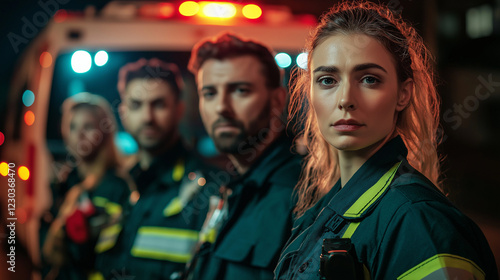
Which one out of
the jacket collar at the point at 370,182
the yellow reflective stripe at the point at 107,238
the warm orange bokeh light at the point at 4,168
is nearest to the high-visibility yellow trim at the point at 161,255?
the yellow reflective stripe at the point at 107,238

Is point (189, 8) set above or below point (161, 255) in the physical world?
above

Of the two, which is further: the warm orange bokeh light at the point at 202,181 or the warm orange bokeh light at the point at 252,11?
the warm orange bokeh light at the point at 252,11

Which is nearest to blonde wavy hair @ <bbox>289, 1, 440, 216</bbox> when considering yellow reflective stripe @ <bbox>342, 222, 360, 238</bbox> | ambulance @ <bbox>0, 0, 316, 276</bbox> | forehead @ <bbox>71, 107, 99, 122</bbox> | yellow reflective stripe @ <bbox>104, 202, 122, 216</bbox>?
yellow reflective stripe @ <bbox>342, 222, 360, 238</bbox>

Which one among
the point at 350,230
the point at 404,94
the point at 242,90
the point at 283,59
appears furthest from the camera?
the point at 283,59

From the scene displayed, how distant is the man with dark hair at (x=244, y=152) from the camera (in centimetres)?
208

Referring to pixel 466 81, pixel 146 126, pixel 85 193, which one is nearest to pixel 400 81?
pixel 146 126

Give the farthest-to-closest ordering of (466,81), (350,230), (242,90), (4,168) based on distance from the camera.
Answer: (466,81), (4,168), (242,90), (350,230)

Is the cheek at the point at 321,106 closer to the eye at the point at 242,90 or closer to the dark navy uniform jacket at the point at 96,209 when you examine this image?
the eye at the point at 242,90

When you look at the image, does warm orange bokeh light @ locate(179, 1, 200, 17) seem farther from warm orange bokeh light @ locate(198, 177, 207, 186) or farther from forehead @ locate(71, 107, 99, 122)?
warm orange bokeh light @ locate(198, 177, 207, 186)

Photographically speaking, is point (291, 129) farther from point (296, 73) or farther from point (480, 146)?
point (480, 146)

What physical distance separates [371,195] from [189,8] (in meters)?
1.85

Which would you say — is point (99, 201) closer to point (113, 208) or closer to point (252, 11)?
point (113, 208)

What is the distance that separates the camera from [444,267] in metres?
1.21

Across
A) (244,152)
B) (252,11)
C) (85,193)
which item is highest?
(252,11)
